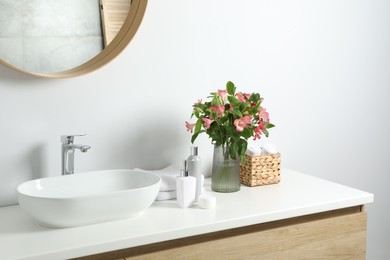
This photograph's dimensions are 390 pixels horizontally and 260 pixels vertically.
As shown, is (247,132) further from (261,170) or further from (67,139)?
(67,139)

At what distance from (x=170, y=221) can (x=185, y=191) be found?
152 millimetres

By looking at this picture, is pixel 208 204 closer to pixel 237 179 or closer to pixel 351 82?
pixel 237 179

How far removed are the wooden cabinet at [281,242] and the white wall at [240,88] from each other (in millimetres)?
521

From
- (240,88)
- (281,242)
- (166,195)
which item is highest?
(240,88)

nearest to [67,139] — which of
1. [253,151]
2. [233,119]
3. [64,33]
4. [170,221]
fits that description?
[64,33]

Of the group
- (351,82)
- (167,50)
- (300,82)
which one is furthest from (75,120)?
(351,82)

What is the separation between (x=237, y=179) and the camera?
1.86m

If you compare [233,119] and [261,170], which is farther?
[261,170]

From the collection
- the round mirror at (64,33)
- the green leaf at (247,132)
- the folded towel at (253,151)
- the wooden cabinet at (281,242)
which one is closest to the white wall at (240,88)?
the round mirror at (64,33)

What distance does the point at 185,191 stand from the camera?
165 centimetres

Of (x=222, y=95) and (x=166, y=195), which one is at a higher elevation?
(x=222, y=95)

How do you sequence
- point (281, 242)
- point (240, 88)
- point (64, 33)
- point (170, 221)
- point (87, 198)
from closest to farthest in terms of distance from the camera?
1. point (87, 198)
2. point (170, 221)
3. point (281, 242)
4. point (64, 33)
5. point (240, 88)

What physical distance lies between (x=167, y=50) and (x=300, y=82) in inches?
26.2

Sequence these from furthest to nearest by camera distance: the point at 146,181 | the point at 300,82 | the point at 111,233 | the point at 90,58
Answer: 1. the point at 300,82
2. the point at 90,58
3. the point at 146,181
4. the point at 111,233
